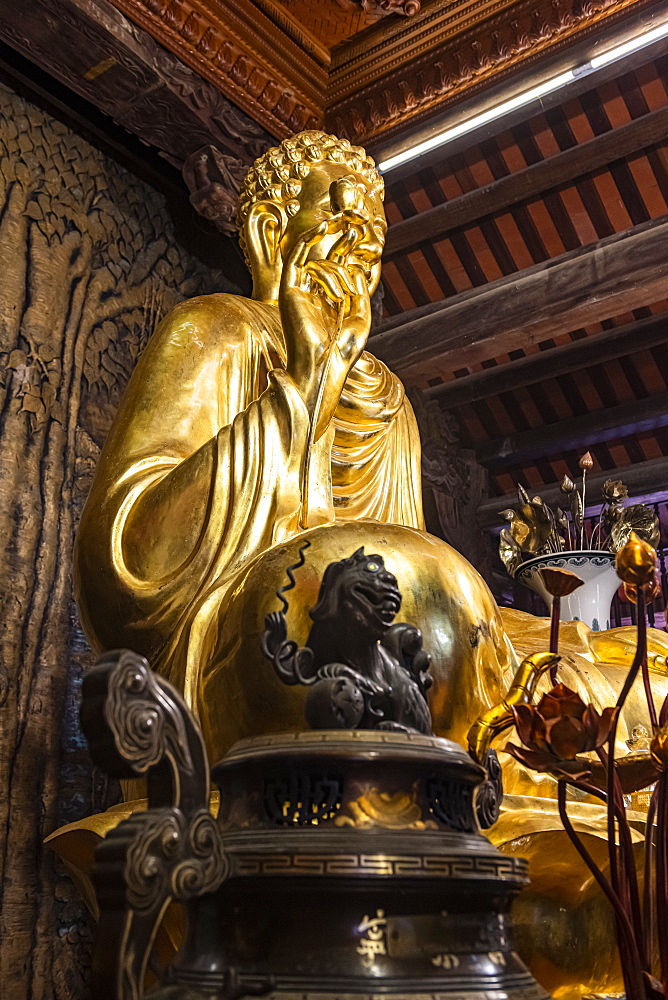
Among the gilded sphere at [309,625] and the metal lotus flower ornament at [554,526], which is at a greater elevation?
the metal lotus flower ornament at [554,526]

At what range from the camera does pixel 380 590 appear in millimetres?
940

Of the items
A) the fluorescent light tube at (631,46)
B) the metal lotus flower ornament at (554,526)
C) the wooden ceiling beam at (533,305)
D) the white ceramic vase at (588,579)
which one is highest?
the fluorescent light tube at (631,46)

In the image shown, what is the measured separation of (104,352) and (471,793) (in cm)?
187

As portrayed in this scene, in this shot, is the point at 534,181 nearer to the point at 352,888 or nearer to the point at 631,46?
the point at 631,46

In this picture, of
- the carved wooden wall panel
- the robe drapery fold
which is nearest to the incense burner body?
the robe drapery fold

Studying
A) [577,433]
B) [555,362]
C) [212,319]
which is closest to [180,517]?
[212,319]

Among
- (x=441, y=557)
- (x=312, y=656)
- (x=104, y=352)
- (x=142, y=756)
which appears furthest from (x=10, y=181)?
(x=142, y=756)

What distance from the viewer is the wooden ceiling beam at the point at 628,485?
377 cm

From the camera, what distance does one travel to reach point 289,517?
1.70m

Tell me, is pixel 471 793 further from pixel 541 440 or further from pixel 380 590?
pixel 541 440

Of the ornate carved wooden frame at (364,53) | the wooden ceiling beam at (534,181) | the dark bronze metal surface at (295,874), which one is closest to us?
the dark bronze metal surface at (295,874)

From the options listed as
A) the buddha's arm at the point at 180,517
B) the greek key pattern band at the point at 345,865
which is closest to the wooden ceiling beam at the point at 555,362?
the buddha's arm at the point at 180,517

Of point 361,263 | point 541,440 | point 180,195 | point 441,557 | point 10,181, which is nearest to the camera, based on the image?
point 441,557

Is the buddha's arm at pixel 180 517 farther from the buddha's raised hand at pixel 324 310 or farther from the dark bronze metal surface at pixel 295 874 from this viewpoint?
the dark bronze metal surface at pixel 295 874
